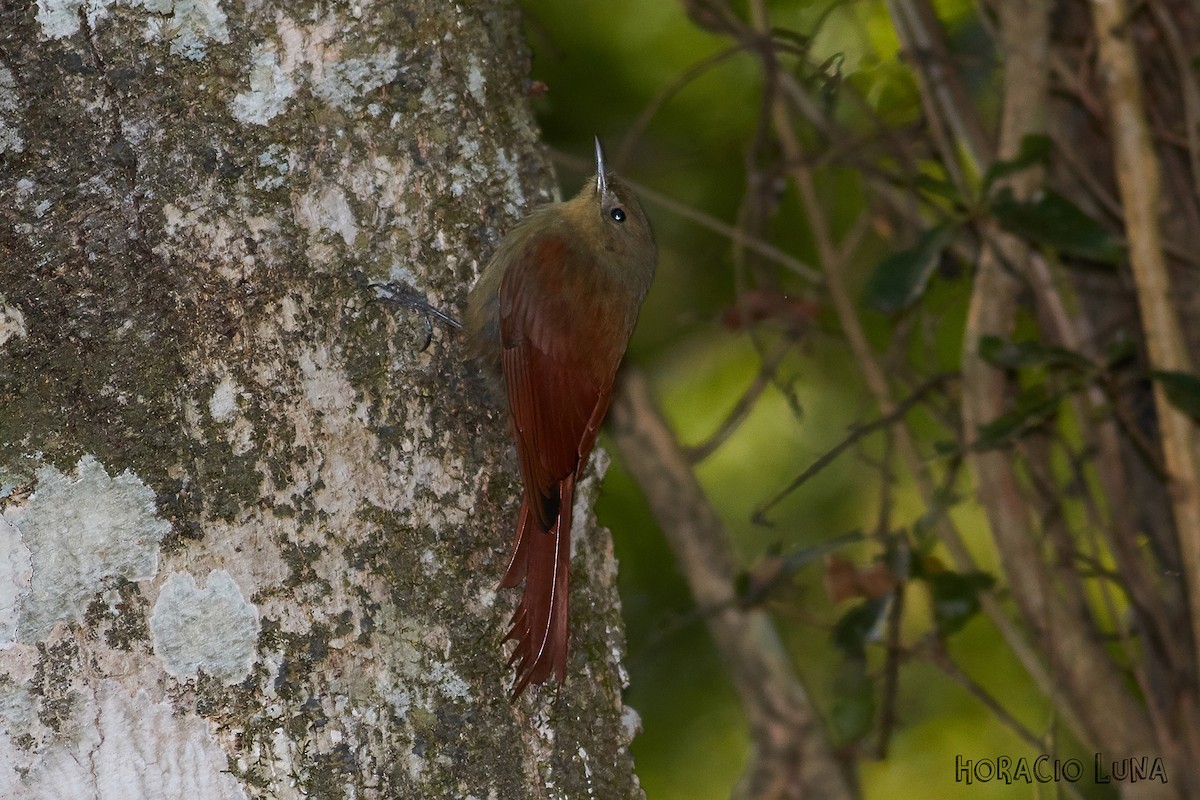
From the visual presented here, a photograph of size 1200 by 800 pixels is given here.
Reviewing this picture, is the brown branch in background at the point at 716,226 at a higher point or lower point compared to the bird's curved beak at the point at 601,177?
higher

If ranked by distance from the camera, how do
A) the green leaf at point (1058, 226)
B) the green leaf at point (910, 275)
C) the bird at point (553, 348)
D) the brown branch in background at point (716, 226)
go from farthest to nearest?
the brown branch in background at point (716, 226), the green leaf at point (910, 275), the green leaf at point (1058, 226), the bird at point (553, 348)

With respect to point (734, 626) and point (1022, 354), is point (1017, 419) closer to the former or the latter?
point (1022, 354)

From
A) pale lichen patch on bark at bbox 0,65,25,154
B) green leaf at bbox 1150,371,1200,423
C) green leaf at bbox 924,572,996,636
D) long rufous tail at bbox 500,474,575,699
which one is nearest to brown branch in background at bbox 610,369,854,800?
green leaf at bbox 924,572,996,636

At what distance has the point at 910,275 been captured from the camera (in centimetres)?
251

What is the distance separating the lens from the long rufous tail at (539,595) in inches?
50.9

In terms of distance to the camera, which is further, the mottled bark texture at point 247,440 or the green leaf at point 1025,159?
the green leaf at point 1025,159

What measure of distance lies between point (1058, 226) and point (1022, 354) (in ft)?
0.83

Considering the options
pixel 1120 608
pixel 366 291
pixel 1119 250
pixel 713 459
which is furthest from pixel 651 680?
pixel 366 291

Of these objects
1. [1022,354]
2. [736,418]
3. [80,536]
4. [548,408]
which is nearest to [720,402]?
[736,418]

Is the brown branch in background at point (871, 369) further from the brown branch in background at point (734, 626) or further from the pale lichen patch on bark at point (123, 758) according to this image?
the pale lichen patch on bark at point (123, 758)

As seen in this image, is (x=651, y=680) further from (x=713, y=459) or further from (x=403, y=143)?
(x=403, y=143)

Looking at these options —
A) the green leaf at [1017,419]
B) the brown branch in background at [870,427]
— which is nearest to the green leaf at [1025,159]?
the green leaf at [1017,419]

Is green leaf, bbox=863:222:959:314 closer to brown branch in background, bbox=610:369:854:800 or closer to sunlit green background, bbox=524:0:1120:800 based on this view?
brown branch in background, bbox=610:369:854:800

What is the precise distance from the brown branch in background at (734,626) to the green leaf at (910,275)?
0.64m
